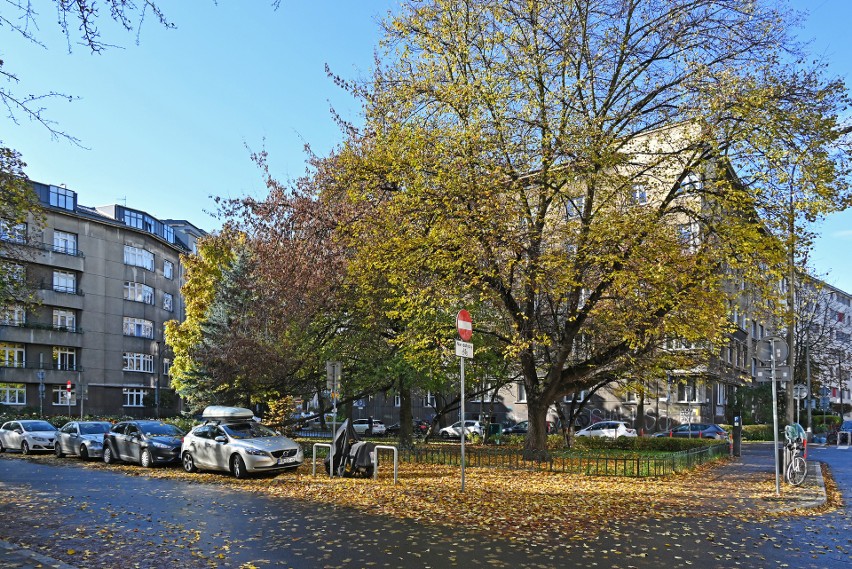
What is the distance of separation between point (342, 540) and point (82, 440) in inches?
739

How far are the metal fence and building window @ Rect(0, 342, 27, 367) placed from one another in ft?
138

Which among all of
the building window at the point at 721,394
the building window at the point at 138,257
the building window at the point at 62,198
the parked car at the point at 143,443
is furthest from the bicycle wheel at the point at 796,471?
the building window at the point at 138,257

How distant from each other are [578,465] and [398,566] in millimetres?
10983

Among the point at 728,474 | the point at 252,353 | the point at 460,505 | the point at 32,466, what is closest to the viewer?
the point at 460,505

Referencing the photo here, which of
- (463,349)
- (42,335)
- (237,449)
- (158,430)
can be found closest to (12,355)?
(42,335)

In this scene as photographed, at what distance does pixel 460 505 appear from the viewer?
41.4 ft

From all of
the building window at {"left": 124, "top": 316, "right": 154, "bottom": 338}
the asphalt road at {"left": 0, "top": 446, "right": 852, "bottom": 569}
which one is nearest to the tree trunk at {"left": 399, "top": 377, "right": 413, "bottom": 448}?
the asphalt road at {"left": 0, "top": 446, "right": 852, "bottom": 569}

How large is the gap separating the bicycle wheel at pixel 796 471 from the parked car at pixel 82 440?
67.5ft

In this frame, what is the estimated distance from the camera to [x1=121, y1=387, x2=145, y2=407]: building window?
2347 inches

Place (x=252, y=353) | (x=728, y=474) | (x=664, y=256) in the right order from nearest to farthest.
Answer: (x=664, y=256), (x=728, y=474), (x=252, y=353)

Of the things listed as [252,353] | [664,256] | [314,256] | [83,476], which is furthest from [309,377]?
[664,256]

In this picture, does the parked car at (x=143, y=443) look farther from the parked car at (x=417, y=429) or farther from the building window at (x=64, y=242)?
the building window at (x=64, y=242)

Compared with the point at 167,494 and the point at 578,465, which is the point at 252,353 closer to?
the point at 167,494

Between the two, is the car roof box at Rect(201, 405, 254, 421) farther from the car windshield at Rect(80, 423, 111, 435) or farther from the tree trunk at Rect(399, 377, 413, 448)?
the car windshield at Rect(80, 423, 111, 435)
